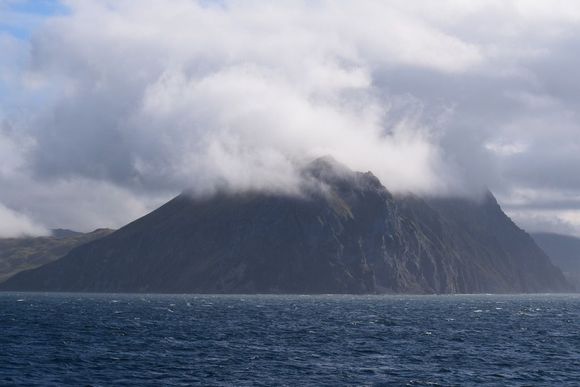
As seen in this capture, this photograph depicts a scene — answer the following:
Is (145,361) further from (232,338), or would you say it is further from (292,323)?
(292,323)

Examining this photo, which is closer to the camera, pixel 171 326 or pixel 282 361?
pixel 282 361

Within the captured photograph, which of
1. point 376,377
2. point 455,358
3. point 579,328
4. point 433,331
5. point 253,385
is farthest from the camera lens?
point 579,328

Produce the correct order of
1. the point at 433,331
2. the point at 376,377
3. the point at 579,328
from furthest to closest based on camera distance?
the point at 579,328 → the point at 433,331 → the point at 376,377

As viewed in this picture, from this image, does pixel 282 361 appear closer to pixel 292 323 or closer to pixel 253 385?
pixel 253 385

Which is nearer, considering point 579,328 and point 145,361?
point 145,361

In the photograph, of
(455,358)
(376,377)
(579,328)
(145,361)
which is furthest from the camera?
(579,328)

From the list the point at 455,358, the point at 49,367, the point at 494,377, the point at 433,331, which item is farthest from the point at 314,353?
the point at 433,331

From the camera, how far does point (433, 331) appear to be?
17750cm

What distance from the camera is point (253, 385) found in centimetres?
9931

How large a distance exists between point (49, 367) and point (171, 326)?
7394 centimetres

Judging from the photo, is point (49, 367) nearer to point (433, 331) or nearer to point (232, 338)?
point (232, 338)

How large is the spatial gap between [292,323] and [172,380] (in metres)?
98.1

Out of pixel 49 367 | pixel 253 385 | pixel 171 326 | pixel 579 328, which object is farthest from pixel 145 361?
pixel 579 328

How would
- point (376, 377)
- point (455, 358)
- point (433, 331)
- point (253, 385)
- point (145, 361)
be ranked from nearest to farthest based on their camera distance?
point (253, 385), point (376, 377), point (145, 361), point (455, 358), point (433, 331)
